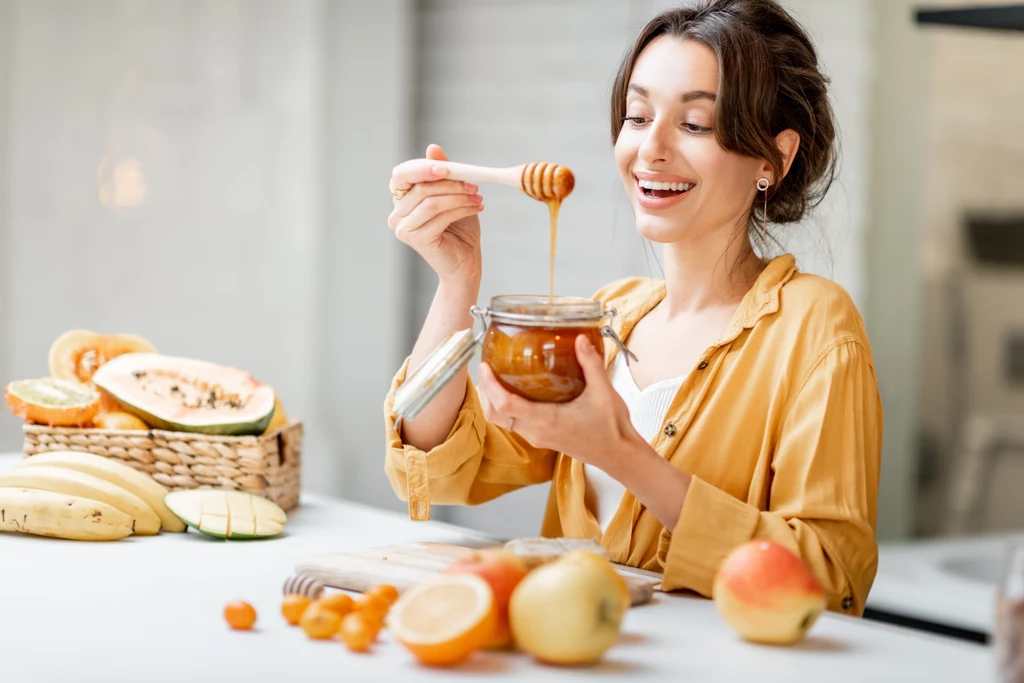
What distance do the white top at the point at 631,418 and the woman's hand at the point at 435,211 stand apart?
31 centimetres

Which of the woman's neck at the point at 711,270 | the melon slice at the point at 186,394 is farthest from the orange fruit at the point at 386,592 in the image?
the woman's neck at the point at 711,270

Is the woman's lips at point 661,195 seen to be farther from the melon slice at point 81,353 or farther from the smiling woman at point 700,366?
the melon slice at point 81,353

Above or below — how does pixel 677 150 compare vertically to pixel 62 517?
above

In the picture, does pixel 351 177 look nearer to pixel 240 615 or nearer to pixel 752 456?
pixel 752 456

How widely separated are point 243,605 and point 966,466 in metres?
2.98

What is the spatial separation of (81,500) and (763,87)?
3.80 feet

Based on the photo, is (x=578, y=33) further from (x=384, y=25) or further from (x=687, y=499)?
(x=687, y=499)

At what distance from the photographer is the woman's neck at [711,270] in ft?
5.85

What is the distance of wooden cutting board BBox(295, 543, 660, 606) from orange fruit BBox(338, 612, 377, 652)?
0.53 feet

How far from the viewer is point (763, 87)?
1.65 metres

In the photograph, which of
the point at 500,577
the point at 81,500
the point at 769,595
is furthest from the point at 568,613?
the point at 81,500

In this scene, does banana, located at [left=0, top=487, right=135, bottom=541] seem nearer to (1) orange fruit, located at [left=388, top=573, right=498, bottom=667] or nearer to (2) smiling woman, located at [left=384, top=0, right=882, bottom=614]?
(2) smiling woman, located at [left=384, top=0, right=882, bottom=614]

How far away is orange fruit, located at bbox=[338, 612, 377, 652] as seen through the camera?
1.16 metres

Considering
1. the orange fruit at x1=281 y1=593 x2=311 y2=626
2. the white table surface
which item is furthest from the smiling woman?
the orange fruit at x1=281 y1=593 x2=311 y2=626
